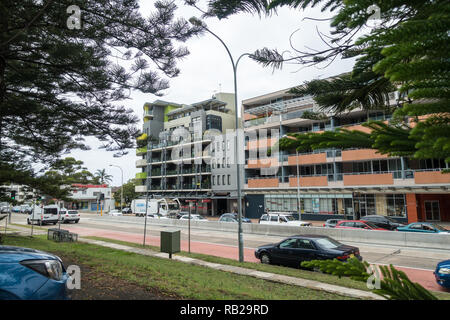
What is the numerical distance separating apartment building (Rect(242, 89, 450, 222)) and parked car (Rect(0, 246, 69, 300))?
21.5 meters

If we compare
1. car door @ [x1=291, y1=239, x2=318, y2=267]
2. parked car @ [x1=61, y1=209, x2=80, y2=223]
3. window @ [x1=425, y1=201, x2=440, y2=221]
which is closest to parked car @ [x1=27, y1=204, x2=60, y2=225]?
parked car @ [x1=61, y1=209, x2=80, y2=223]

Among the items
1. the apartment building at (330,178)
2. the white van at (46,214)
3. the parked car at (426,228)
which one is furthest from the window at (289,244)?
the white van at (46,214)

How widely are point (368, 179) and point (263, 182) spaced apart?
43.4ft

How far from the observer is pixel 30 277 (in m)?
3.13

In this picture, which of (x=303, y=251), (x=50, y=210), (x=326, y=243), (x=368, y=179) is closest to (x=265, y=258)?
(x=303, y=251)

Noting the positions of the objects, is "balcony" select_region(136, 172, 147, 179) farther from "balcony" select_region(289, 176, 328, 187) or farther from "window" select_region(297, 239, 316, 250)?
"window" select_region(297, 239, 316, 250)

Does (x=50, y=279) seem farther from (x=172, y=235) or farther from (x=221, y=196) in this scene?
(x=221, y=196)

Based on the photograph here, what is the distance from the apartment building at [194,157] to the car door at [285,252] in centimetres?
3066

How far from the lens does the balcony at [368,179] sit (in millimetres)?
28203

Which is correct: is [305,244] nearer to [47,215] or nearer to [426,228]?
[426,228]

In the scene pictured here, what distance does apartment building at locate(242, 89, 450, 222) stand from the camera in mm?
27750

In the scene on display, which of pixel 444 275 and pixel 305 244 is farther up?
pixel 305 244
